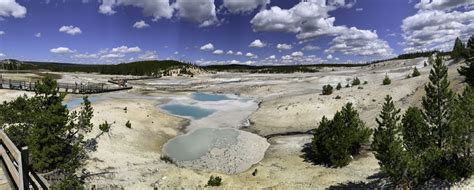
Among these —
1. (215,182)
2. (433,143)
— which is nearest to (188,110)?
(215,182)

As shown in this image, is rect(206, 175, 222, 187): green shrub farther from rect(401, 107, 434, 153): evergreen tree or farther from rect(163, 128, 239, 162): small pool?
rect(401, 107, 434, 153): evergreen tree

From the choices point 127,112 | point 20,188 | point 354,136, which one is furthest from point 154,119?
point 20,188

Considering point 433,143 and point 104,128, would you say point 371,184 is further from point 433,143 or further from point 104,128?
point 104,128

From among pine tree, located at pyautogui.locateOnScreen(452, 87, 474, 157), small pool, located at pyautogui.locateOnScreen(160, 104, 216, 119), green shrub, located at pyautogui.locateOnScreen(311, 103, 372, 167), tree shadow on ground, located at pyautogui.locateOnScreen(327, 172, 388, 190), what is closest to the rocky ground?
tree shadow on ground, located at pyautogui.locateOnScreen(327, 172, 388, 190)

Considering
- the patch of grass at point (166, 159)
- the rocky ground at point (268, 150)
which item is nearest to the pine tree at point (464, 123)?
the rocky ground at point (268, 150)

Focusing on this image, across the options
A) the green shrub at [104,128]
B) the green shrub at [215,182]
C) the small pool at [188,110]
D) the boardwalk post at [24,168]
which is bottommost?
the green shrub at [215,182]

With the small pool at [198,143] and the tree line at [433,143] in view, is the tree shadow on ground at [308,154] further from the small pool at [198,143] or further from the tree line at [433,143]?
the tree line at [433,143]
